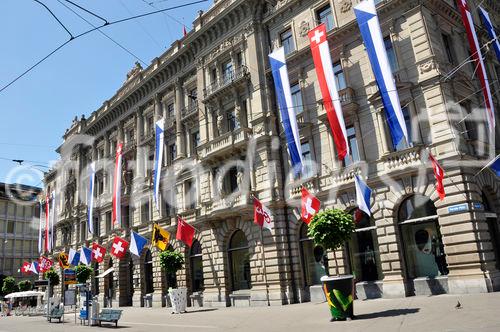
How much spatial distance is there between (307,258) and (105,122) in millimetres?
31485

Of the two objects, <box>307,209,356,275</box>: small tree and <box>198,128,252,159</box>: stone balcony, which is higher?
<box>198,128,252,159</box>: stone balcony

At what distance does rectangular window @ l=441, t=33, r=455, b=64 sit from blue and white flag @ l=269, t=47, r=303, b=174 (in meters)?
8.95

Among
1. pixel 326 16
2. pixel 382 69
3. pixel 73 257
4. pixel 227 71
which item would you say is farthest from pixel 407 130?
pixel 73 257

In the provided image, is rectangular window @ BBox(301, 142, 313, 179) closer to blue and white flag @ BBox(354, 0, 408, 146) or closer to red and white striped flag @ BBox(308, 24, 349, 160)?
red and white striped flag @ BBox(308, 24, 349, 160)

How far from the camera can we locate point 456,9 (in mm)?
25094

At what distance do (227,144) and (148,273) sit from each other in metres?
15.8

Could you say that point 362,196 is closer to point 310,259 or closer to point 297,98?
point 310,259

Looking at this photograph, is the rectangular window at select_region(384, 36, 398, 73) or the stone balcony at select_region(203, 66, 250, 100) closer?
the rectangular window at select_region(384, 36, 398, 73)

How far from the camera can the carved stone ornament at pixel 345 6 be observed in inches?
985

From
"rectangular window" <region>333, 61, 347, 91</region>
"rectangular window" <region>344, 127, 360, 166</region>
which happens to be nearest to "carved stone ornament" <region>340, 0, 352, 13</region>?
"rectangular window" <region>333, 61, 347, 91</region>

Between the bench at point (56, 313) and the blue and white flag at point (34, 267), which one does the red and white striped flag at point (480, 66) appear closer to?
the bench at point (56, 313)

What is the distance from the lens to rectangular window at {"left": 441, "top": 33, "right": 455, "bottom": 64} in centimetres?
2325

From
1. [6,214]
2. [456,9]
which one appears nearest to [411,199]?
[456,9]

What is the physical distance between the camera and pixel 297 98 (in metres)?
27.3
